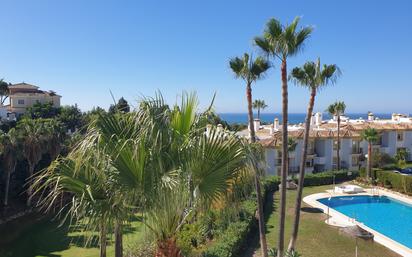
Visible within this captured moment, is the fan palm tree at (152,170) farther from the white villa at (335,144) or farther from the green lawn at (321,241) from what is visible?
the white villa at (335,144)

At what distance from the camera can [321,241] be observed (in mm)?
20969

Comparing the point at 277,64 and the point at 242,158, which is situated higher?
the point at 277,64

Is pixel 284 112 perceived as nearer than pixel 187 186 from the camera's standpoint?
No

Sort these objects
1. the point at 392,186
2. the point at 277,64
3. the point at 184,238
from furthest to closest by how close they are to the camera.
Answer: the point at 392,186 < the point at 277,64 < the point at 184,238

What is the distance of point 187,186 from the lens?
5.08 m

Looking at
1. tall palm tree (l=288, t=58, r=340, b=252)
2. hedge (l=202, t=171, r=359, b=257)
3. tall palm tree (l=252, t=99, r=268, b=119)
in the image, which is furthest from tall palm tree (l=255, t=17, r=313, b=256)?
tall palm tree (l=252, t=99, r=268, b=119)

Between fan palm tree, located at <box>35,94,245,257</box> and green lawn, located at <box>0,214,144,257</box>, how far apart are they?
14.3 meters

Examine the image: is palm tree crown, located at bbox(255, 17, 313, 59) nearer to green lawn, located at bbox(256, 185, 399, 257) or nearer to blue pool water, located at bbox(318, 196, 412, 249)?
green lawn, located at bbox(256, 185, 399, 257)

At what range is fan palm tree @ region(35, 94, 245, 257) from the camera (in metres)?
5.04

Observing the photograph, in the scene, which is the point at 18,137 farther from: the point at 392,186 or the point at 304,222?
the point at 392,186

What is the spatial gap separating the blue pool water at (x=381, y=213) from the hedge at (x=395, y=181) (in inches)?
92.1

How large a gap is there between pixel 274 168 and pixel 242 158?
128 feet

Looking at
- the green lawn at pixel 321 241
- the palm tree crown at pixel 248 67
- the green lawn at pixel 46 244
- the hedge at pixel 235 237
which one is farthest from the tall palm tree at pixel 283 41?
the green lawn at pixel 46 244

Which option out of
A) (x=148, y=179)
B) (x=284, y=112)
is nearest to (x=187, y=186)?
(x=148, y=179)
